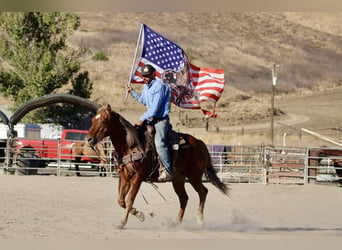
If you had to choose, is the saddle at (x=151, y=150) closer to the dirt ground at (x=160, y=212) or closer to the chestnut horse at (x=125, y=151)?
the chestnut horse at (x=125, y=151)

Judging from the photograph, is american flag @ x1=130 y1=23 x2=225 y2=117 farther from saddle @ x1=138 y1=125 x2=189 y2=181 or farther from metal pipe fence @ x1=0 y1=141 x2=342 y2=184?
metal pipe fence @ x1=0 y1=141 x2=342 y2=184

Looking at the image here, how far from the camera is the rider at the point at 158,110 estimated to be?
1054 cm

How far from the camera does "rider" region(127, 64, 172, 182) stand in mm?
10539

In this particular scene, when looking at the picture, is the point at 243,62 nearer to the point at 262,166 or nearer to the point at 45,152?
the point at 45,152

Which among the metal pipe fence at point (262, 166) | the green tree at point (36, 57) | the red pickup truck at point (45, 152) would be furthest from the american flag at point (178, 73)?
the green tree at point (36, 57)

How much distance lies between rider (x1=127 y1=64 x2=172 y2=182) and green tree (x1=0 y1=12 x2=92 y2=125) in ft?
83.1

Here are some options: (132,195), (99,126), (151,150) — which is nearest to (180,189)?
(151,150)

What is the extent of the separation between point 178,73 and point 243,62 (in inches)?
2342

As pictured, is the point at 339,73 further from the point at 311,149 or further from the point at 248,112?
the point at 311,149

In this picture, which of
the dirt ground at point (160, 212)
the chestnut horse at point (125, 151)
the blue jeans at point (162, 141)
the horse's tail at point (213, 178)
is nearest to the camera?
the dirt ground at point (160, 212)

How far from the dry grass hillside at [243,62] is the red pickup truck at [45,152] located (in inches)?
725

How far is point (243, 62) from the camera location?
74.6 meters

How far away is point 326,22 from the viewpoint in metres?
85.9

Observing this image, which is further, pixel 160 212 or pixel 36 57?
pixel 36 57
